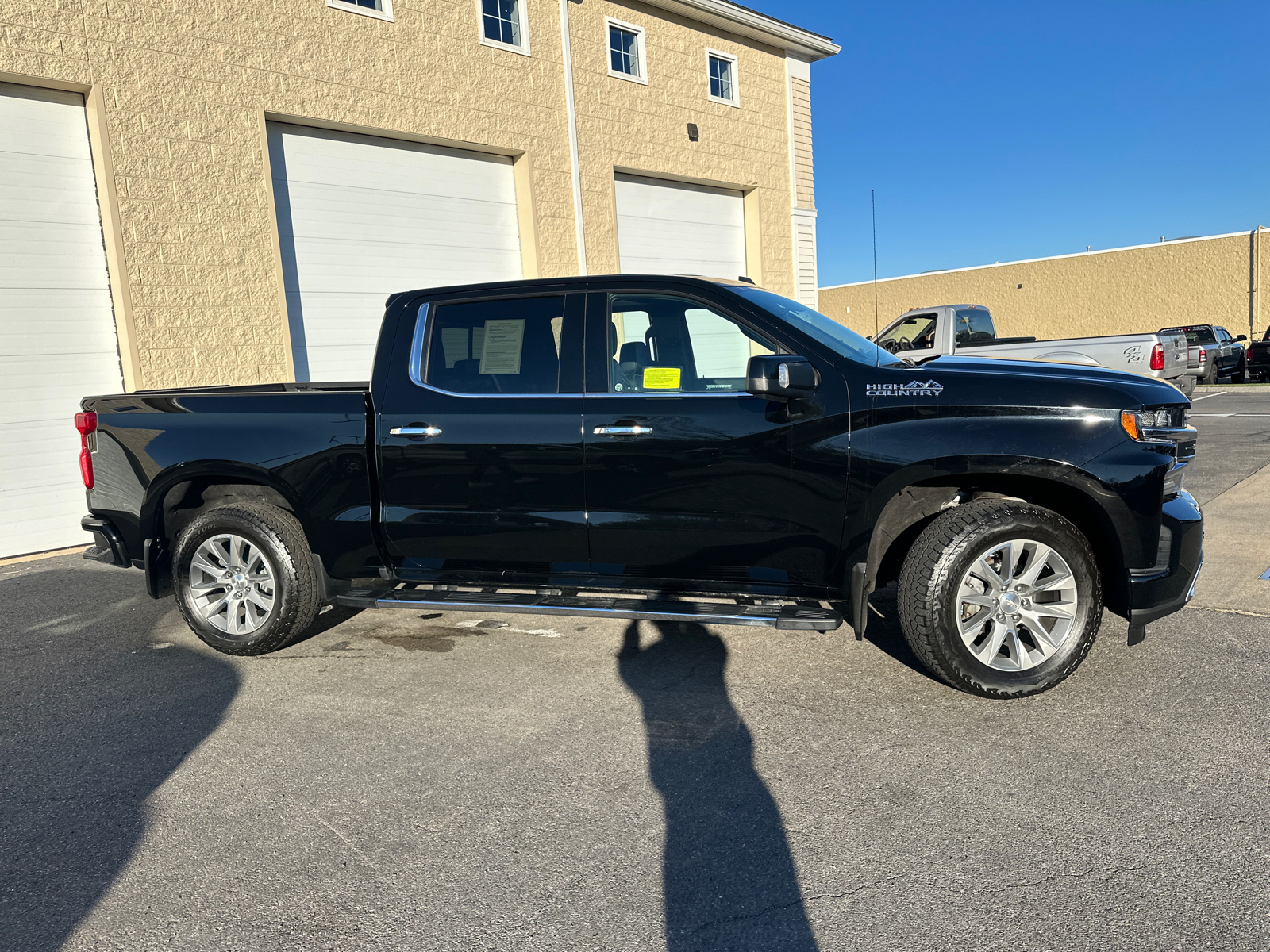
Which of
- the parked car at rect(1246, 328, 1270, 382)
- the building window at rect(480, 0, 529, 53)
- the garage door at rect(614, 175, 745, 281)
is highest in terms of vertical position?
the building window at rect(480, 0, 529, 53)

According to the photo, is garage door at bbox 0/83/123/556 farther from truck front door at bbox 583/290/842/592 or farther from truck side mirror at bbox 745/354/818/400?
truck side mirror at bbox 745/354/818/400

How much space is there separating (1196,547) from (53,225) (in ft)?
30.5

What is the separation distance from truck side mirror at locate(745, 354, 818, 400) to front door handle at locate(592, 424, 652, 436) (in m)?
0.56

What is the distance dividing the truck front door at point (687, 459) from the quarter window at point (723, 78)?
1142cm

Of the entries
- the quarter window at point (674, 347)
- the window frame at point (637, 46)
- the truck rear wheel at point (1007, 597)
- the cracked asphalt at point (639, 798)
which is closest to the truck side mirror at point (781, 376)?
the quarter window at point (674, 347)

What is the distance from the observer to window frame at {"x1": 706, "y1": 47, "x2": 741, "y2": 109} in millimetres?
14180

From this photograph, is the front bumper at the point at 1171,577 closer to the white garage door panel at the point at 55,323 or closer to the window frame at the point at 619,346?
the window frame at the point at 619,346

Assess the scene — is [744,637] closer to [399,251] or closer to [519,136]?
[399,251]

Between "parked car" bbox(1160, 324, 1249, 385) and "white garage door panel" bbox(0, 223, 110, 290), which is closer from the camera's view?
"white garage door panel" bbox(0, 223, 110, 290)

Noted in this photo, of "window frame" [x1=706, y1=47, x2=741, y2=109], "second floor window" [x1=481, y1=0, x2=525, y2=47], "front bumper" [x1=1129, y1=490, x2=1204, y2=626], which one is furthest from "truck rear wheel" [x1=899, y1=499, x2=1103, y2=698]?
"window frame" [x1=706, y1=47, x2=741, y2=109]

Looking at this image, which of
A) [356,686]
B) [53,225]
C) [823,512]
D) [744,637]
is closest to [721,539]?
[823,512]

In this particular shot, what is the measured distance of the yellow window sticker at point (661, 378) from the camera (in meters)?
4.19

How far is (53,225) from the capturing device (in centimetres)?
808

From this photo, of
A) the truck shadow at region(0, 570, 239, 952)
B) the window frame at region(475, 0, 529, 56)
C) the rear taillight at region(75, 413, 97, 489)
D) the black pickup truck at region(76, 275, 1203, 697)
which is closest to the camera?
the truck shadow at region(0, 570, 239, 952)
